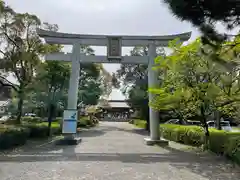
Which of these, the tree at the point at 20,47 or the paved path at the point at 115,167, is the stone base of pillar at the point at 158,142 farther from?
the tree at the point at 20,47

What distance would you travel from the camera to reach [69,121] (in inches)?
472

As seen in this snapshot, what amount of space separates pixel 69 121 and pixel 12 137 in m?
2.58

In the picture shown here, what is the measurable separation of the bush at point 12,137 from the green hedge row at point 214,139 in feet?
26.0

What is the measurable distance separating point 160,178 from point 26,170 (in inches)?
137

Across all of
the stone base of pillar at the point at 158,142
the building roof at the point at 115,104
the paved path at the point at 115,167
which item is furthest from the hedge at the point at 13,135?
the building roof at the point at 115,104

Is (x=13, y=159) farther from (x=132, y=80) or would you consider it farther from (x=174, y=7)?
(x=132, y=80)

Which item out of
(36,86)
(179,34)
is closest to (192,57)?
(179,34)

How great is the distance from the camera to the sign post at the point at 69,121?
12.0 metres

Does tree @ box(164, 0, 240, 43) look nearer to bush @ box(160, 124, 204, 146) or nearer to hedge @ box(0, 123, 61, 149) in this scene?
bush @ box(160, 124, 204, 146)

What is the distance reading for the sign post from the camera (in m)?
12.0

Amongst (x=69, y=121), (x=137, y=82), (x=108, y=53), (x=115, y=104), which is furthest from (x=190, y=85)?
(x=115, y=104)

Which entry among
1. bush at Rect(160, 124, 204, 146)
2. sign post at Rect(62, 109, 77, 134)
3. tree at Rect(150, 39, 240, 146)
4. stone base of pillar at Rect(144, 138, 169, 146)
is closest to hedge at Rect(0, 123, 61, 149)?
sign post at Rect(62, 109, 77, 134)

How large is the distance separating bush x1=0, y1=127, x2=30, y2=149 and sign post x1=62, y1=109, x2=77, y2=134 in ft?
6.27

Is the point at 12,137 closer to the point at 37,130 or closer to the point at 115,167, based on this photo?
the point at 37,130
